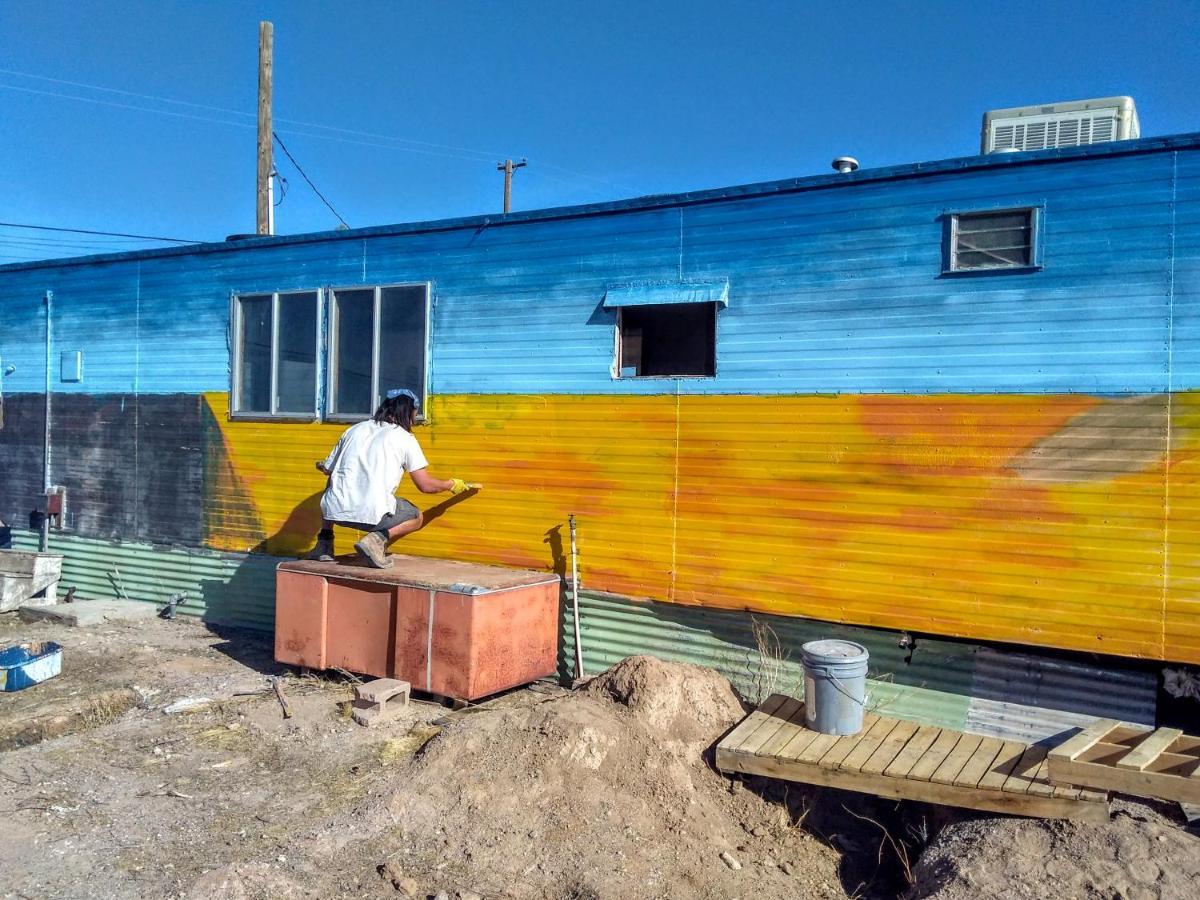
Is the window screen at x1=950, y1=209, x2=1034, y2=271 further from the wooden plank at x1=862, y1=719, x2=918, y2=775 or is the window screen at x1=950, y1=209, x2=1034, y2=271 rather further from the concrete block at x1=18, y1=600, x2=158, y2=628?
the concrete block at x1=18, y1=600, x2=158, y2=628

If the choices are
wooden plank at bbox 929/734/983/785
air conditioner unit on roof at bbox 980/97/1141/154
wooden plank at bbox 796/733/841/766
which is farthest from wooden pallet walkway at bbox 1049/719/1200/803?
air conditioner unit on roof at bbox 980/97/1141/154

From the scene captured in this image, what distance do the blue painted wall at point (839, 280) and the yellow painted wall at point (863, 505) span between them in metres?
0.23

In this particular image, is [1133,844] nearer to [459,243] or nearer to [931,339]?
[931,339]

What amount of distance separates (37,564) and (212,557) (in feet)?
7.25

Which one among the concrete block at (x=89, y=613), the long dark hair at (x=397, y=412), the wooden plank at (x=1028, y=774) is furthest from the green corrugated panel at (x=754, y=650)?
the concrete block at (x=89, y=613)

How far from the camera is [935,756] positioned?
5754 millimetres

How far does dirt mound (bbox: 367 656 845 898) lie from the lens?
16.5 ft

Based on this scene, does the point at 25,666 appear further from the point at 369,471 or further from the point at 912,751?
the point at 912,751

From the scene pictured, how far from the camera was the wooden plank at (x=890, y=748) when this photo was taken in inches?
218

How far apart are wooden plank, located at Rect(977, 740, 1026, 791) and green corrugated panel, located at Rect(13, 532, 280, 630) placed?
6.71 meters

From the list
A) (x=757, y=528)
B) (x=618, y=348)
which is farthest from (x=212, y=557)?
(x=757, y=528)

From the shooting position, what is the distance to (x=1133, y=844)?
4785mm

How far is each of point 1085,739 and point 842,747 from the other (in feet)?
4.54

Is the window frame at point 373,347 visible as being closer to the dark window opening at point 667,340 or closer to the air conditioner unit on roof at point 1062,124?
the dark window opening at point 667,340
